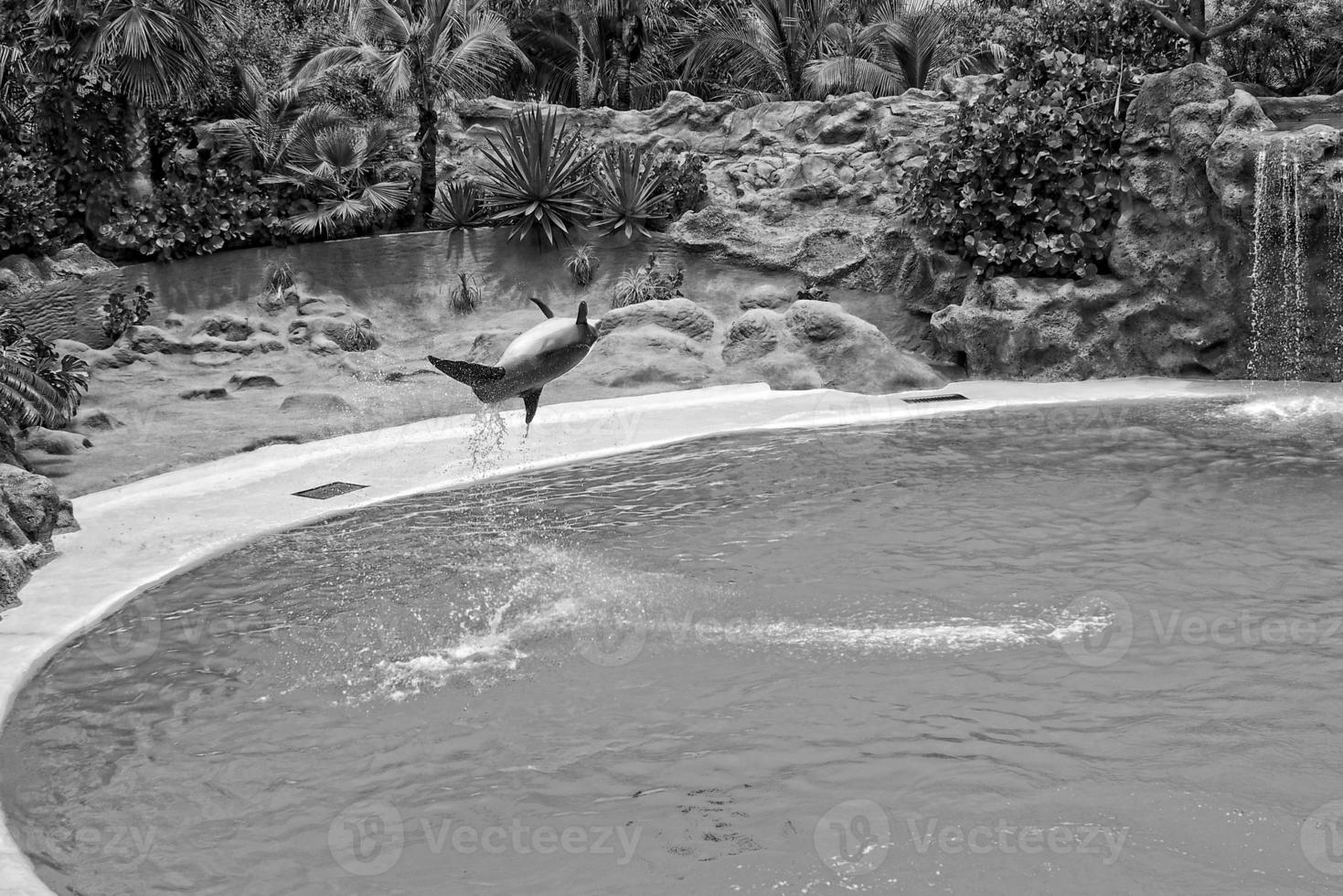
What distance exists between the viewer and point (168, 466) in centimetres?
1006

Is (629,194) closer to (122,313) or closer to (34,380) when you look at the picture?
(122,313)

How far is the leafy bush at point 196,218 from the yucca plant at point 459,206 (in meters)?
2.15

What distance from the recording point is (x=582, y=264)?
16500 mm

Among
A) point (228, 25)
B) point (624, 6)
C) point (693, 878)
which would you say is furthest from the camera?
point (624, 6)

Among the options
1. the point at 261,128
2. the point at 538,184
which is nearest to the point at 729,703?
the point at 538,184

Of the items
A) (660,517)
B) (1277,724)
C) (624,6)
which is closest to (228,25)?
(624,6)

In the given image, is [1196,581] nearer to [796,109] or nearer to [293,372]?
[293,372]

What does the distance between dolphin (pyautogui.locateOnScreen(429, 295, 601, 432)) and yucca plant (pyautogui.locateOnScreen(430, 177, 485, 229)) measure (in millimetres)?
10454

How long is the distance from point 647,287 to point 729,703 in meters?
10.9

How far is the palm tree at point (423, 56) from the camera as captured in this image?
16.4 meters

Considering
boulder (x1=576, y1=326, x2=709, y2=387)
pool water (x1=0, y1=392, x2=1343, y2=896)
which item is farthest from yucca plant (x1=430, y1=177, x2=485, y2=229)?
pool water (x1=0, y1=392, x2=1343, y2=896)

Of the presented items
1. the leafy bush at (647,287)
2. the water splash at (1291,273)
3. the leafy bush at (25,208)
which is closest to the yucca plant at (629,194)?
the leafy bush at (647,287)

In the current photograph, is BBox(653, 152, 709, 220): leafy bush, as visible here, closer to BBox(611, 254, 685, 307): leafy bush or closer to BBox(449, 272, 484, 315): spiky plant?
BBox(611, 254, 685, 307): leafy bush

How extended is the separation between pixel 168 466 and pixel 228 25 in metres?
8.51
